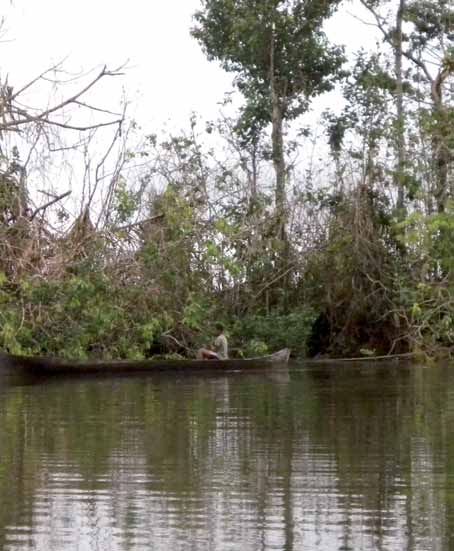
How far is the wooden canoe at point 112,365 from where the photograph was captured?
19087 mm

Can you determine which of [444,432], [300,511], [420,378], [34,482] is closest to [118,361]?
[420,378]

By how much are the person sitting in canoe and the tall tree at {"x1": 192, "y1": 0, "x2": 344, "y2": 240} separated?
653 cm

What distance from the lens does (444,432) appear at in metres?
12.1

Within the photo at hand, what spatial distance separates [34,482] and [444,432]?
4498 millimetres

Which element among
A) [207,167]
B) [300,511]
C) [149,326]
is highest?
[207,167]

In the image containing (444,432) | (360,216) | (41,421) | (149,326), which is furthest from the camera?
(360,216)

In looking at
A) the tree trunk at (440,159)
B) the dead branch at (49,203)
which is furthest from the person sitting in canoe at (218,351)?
the tree trunk at (440,159)

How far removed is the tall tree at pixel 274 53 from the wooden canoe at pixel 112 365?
798cm

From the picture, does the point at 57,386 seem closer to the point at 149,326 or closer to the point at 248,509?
the point at 149,326

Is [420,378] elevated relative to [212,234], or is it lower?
lower

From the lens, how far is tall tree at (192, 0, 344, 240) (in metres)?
29.5

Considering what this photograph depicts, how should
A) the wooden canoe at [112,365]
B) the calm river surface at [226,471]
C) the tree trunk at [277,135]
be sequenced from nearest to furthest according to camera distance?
the calm river surface at [226,471] → the wooden canoe at [112,365] → the tree trunk at [277,135]

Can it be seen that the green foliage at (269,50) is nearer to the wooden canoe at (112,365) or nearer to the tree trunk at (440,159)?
the tree trunk at (440,159)

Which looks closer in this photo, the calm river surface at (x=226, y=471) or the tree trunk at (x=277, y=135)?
the calm river surface at (x=226, y=471)
